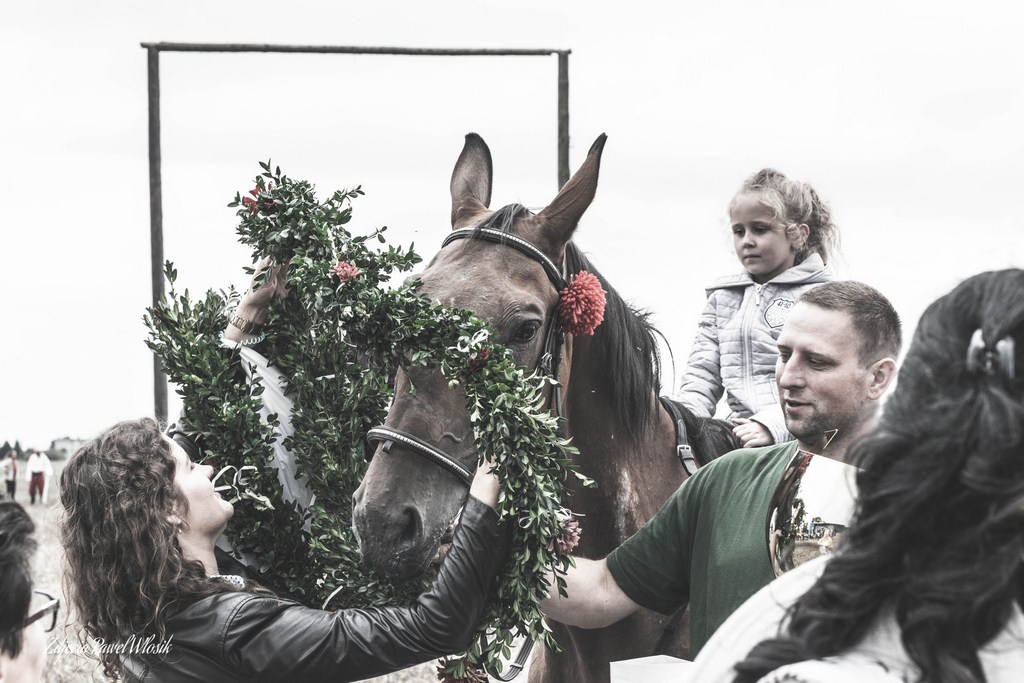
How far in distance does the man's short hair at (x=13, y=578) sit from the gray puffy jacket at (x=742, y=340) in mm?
Answer: 2861

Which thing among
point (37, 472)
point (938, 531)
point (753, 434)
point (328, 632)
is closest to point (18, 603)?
point (328, 632)

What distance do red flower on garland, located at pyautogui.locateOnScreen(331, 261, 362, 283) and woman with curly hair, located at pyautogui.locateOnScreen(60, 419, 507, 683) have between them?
25.5 inches

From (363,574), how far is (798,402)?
4.33 feet

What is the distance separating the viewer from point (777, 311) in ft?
13.9

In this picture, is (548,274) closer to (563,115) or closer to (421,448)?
(421,448)

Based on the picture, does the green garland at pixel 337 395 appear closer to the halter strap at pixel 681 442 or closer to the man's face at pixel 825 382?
the man's face at pixel 825 382

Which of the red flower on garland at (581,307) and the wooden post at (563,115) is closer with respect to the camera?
the red flower on garland at (581,307)

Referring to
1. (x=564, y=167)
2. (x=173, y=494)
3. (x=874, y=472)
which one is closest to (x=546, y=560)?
(x=173, y=494)

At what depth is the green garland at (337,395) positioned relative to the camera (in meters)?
2.44

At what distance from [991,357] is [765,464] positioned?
1471 millimetres

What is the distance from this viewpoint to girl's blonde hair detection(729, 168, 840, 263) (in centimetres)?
441

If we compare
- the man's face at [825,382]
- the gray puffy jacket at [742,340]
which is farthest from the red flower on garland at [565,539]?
the gray puffy jacket at [742,340]

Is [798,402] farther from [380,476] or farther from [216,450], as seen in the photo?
[216,450]

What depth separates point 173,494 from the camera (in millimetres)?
2553
